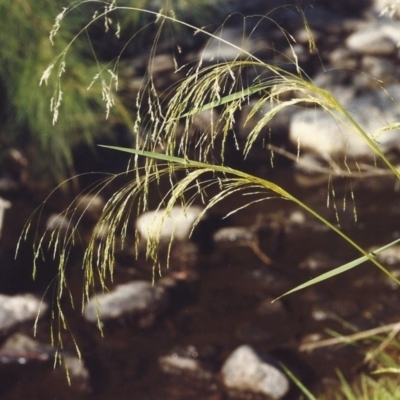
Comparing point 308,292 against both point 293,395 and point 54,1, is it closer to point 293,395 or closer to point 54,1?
point 293,395

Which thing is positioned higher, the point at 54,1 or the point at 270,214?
the point at 54,1

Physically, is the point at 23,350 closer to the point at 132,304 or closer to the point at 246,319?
the point at 132,304

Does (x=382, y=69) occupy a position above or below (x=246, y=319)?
above

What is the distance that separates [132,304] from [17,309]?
0.24 meters

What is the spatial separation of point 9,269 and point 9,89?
451mm

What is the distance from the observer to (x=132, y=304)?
1661 mm

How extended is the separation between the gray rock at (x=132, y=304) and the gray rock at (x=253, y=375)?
0.23 metres

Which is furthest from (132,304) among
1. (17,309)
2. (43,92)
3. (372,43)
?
(372,43)

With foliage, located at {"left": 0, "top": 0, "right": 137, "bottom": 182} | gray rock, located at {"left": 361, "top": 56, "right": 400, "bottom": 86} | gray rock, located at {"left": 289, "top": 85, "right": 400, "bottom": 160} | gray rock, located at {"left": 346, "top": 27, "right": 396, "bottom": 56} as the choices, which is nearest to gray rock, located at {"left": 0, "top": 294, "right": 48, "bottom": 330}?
foliage, located at {"left": 0, "top": 0, "right": 137, "bottom": 182}

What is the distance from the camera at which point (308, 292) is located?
173cm

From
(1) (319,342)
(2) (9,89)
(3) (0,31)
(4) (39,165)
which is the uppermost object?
(3) (0,31)

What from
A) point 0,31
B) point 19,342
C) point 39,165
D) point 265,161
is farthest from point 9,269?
point 265,161

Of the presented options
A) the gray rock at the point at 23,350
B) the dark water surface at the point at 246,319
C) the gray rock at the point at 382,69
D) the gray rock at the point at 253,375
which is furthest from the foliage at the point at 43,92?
the gray rock at the point at 382,69

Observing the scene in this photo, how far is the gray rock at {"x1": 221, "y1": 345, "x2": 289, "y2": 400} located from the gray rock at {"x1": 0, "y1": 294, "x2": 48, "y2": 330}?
1.40 ft
